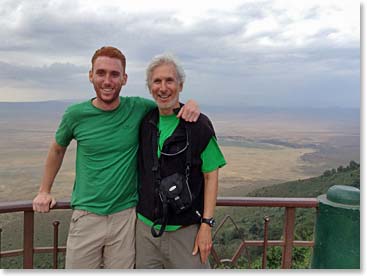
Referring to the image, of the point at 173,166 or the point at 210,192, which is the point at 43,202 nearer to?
the point at 173,166

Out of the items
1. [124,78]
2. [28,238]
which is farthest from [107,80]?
[28,238]

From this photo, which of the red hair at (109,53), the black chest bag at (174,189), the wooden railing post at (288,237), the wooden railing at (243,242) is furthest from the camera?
the wooden railing post at (288,237)

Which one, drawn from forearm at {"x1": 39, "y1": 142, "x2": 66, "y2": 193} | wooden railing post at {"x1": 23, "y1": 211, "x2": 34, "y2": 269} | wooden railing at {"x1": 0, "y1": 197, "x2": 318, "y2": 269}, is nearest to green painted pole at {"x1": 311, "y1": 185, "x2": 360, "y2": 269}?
wooden railing at {"x1": 0, "y1": 197, "x2": 318, "y2": 269}

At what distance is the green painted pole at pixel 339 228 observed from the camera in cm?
179

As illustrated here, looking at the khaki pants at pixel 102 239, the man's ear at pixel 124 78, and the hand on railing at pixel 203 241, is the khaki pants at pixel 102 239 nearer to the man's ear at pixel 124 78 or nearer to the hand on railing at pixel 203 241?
the hand on railing at pixel 203 241

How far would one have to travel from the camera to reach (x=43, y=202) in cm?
173

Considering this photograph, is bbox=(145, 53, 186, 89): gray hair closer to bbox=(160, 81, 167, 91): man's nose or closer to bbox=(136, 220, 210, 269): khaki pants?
bbox=(160, 81, 167, 91): man's nose

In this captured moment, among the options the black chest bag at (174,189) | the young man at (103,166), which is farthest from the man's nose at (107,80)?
the black chest bag at (174,189)

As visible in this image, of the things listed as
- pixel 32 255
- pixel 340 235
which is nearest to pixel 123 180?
pixel 32 255

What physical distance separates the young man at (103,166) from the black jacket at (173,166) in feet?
0.19

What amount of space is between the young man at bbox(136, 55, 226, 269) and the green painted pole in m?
0.65

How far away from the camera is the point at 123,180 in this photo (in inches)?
64.3

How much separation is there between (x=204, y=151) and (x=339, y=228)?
2.68ft

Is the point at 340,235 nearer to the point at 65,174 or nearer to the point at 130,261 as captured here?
the point at 130,261
